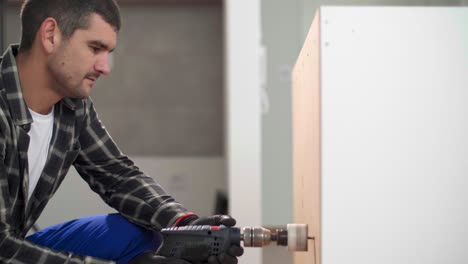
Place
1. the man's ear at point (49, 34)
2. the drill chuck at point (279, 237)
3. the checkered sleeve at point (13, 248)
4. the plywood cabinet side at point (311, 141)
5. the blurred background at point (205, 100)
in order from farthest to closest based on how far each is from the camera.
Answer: the blurred background at point (205, 100)
the man's ear at point (49, 34)
the checkered sleeve at point (13, 248)
the drill chuck at point (279, 237)
the plywood cabinet side at point (311, 141)

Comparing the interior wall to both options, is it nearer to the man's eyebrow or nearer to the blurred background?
the blurred background

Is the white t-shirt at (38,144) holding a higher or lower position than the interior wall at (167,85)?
lower

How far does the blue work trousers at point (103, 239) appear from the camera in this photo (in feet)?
5.11

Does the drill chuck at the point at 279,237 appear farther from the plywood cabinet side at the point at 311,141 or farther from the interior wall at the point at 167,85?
the interior wall at the point at 167,85

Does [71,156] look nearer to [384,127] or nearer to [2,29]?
[384,127]

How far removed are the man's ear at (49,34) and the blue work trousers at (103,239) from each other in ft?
1.46

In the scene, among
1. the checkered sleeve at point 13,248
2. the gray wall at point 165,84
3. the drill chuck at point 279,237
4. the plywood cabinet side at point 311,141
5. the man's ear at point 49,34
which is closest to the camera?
the plywood cabinet side at point 311,141

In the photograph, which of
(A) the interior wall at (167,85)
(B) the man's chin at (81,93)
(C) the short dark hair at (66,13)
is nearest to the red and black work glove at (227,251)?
(B) the man's chin at (81,93)

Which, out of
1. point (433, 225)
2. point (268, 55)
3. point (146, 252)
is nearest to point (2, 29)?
point (268, 55)

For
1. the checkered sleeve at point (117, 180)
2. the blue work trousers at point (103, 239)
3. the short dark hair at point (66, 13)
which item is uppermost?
the short dark hair at point (66, 13)

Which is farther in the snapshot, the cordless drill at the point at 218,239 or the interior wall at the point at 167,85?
the interior wall at the point at 167,85

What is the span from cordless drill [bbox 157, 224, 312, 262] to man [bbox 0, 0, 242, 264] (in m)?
0.04

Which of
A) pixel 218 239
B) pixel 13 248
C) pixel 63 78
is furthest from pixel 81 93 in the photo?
pixel 218 239

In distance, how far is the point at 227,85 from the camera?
2.88 m
